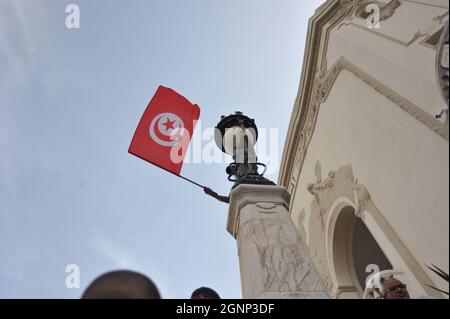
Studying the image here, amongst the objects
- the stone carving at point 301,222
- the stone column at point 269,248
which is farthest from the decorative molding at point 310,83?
the stone column at point 269,248

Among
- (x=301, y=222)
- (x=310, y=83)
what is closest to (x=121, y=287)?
(x=301, y=222)

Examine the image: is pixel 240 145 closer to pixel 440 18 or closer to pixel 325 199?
pixel 440 18

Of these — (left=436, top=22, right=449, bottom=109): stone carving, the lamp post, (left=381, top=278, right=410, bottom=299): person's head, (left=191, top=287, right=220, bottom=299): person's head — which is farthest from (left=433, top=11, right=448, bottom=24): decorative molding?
(left=191, top=287, right=220, bottom=299): person's head

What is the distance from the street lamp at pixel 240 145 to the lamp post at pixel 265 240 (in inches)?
0.5

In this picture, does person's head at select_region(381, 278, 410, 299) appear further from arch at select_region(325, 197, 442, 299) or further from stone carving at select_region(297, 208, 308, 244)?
stone carving at select_region(297, 208, 308, 244)

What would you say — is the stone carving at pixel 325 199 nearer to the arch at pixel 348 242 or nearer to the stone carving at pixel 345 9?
the arch at pixel 348 242

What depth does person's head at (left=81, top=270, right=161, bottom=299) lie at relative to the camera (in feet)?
6.70

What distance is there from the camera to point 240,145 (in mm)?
5016

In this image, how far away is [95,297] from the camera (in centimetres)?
204

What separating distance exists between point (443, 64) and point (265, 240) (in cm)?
327

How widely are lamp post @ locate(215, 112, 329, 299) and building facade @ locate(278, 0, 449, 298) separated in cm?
197
